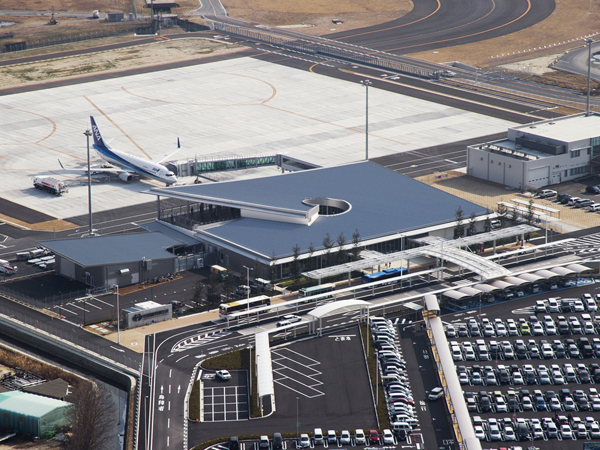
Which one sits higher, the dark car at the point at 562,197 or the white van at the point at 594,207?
the dark car at the point at 562,197

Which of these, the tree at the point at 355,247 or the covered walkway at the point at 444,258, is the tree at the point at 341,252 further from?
the covered walkway at the point at 444,258

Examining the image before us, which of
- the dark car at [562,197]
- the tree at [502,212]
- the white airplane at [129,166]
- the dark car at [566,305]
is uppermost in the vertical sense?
the white airplane at [129,166]

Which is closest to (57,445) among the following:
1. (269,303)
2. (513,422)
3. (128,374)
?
(128,374)

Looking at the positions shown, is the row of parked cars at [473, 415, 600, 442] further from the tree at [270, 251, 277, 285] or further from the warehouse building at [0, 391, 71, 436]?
the warehouse building at [0, 391, 71, 436]

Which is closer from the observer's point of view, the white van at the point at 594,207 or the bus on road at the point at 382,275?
the bus on road at the point at 382,275

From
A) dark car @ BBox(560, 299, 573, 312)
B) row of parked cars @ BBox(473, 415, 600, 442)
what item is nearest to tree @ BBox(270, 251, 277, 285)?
dark car @ BBox(560, 299, 573, 312)

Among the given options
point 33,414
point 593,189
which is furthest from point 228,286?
point 593,189

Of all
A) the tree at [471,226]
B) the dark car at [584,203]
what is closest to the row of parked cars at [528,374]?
the tree at [471,226]

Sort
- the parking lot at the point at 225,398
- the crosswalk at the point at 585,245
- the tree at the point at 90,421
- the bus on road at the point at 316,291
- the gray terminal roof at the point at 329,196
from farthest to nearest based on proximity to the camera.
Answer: the crosswalk at the point at 585,245 → the gray terminal roof at the point at 329,196 → the bus on road at the point at 316,291 → the parking lot at the point at 225,398 → the tree at the point at 90,421
